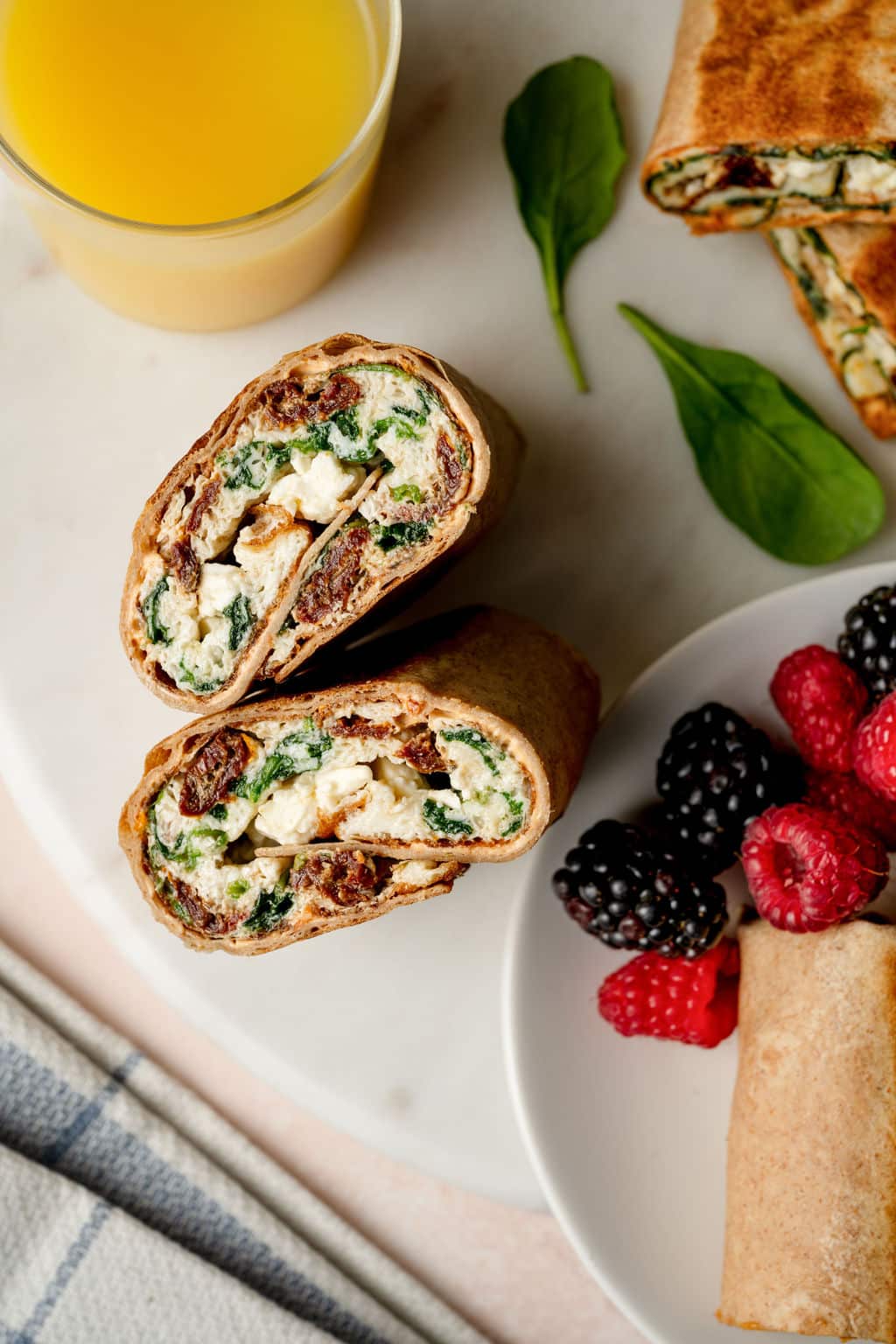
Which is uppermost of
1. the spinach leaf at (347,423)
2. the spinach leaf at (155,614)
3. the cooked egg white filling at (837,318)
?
the spinach leaf at (347,423)

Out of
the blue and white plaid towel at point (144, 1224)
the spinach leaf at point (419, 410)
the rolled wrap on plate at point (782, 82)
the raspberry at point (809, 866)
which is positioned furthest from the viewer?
the blue and white plaid towel at point (144, 1224)

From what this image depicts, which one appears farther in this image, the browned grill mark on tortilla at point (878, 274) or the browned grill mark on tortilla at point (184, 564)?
the browned grill mark on tortilla at point (878, 274)

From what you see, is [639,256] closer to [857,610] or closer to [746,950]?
[857,610]

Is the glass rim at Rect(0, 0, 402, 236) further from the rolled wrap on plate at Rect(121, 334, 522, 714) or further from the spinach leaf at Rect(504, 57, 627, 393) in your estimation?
the spinach leaf at Rect(504, 57, 627, 393)

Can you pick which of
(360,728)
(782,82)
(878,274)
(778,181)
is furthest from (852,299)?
(360,728)

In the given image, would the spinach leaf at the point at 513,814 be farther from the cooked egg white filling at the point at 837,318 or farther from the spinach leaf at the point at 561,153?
the cooked egg white filling at the point at 837,318

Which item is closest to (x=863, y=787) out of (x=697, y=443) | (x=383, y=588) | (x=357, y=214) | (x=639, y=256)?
(x=697, y=443)

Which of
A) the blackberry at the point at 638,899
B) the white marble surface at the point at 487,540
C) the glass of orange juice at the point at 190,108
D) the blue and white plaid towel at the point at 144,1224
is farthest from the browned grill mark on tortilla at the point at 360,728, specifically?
the blue and white plaid towel at the point at 144,1224
